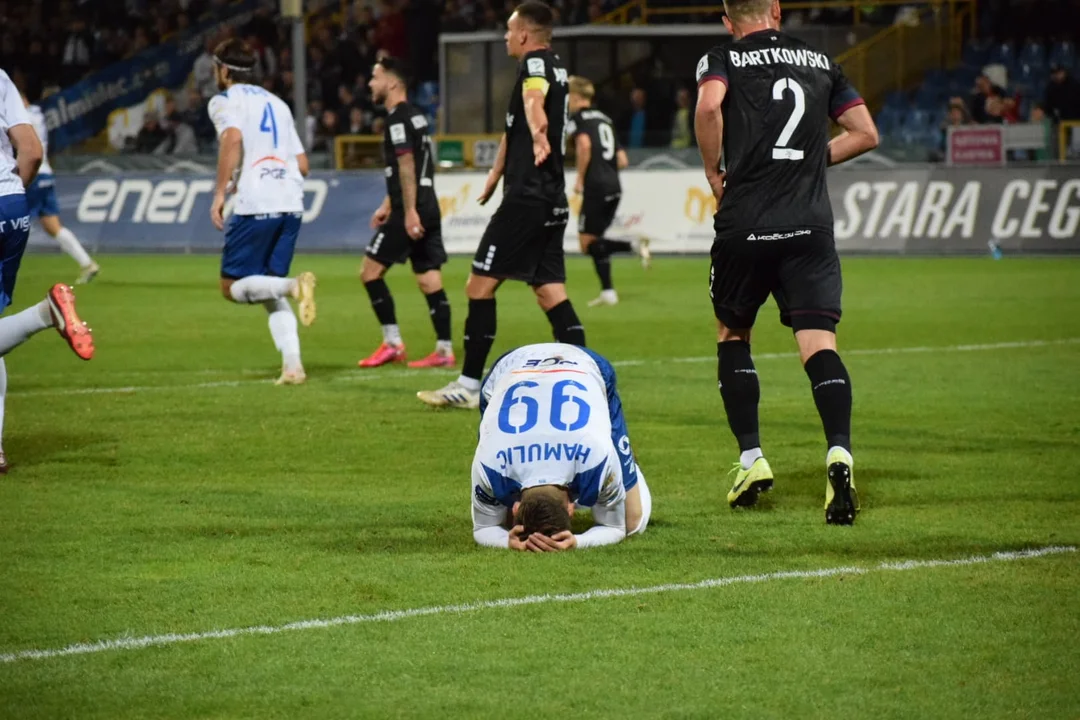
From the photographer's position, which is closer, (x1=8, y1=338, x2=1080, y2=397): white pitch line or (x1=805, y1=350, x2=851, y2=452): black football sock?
(x1=805, y1=350, x2=851, y2=452): black football sock

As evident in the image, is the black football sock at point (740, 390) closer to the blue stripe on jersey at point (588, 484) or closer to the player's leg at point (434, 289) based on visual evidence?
the blue stripe on jersey at point (588, 484)

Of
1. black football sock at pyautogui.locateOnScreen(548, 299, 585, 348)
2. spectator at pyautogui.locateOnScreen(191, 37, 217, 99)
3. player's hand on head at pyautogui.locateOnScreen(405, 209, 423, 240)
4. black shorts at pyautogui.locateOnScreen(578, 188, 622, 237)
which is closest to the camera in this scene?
black football sock at pyautogui.locateOnScreen(548, 299, 585, 348)

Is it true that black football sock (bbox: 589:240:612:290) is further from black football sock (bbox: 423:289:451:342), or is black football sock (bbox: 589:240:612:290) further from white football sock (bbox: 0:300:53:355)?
white football sock (bbox: 0:300:53:355)

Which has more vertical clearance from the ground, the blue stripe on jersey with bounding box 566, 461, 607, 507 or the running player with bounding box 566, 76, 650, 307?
the blue stripe on jersey with bounding box 566, 461, 607, 507

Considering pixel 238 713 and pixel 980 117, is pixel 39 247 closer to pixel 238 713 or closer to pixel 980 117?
pixel 980 117

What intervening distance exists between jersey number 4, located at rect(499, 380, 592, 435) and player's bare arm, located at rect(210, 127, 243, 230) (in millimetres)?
5372

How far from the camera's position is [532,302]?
17.6 meters

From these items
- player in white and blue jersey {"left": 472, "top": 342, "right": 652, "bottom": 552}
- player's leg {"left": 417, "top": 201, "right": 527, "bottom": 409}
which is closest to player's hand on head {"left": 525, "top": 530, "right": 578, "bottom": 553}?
player in white and blue jersey {"left": 472, "top": 342, "right": 652, "bottom": 552}

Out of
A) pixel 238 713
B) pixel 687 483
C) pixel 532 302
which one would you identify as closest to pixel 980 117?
pixel 532 302

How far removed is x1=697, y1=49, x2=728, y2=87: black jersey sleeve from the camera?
20.8 feet

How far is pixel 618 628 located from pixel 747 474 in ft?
6.40

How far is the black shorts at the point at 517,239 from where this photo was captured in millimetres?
9539

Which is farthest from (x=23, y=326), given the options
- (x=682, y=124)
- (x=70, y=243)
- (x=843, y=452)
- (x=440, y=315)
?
(x=682, y=124)

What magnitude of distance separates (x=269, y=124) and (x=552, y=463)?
6.10 metres
